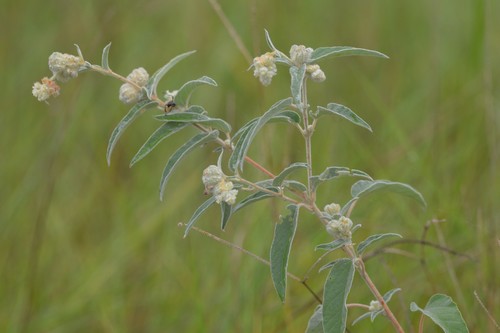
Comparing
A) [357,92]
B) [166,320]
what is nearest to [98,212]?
[166,320]

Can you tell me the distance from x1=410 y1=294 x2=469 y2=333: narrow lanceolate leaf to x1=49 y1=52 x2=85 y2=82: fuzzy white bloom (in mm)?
636

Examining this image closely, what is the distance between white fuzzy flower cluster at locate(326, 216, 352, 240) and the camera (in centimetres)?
131

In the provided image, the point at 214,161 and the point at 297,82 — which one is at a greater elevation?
the point at 297,82

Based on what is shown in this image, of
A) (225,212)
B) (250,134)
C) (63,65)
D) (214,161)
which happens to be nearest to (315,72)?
(250,134)

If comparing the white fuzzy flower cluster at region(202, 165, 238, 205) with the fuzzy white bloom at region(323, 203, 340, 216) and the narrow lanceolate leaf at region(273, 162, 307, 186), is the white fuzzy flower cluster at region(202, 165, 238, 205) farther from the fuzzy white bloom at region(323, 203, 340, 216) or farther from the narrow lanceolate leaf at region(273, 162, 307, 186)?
the fuzzy white bloom at region(323, 203, 340, 216)

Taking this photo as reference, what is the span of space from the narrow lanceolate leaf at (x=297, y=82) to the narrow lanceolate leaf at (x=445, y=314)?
0.37 metres

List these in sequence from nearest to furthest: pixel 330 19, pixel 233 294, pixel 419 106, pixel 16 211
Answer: pixel 233 294 → pixel 16 211 → pixel 419 106 → pixel 330 19

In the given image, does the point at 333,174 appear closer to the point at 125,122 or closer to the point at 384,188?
the point at 384,188

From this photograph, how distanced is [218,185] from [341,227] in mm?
199

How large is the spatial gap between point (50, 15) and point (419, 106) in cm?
229

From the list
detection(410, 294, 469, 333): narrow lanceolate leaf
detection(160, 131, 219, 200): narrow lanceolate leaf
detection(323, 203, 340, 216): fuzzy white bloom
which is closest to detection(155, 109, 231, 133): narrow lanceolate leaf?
detection(160, 131, 219, 200): narrow lanceolate leaf

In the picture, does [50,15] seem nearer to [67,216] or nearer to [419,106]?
[67,216]

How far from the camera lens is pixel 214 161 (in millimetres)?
3635

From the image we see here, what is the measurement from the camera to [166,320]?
8.73 feet
